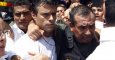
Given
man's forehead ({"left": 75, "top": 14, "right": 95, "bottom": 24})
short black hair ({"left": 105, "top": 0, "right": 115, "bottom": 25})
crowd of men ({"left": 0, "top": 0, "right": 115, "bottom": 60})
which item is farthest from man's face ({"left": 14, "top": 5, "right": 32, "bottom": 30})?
short black hair ({"left": 105, "top": 0, "right": 115, "bottom": 25})

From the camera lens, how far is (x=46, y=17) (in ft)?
9.13

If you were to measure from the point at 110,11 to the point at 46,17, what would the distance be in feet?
4.84

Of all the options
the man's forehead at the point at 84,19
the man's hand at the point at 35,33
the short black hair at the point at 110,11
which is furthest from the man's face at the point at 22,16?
the short black hair at the point at 110,11

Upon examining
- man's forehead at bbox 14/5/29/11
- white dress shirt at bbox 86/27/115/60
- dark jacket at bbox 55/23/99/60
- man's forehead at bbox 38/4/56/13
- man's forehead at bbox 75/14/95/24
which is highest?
white dress shirt at bbox 86/27/115/60

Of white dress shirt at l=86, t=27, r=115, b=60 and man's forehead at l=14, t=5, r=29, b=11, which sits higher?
white dress shirt at l=86, t=27, r=115, b=60

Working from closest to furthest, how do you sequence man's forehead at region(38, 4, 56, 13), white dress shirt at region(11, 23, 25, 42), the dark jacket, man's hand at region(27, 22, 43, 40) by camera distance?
1. the dark jacket
2. man's hand at region(27, 22, 43, 40)
3. man's forehead at region(38, 4, 56, 13)
4. white dress shirt at region(11, 23, 25, 42)

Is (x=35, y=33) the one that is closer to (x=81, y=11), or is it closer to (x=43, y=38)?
(x=43, y=38)

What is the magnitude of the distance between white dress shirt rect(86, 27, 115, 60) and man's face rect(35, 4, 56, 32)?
55.0 inches

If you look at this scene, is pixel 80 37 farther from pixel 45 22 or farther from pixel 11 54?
pixel 11 54

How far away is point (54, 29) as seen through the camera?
273 centimetres

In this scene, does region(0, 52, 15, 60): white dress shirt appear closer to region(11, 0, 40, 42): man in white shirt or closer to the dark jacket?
the dark jacket

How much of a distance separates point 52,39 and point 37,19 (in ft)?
0.72

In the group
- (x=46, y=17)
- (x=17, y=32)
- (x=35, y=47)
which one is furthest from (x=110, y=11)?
(x=17, y=32)

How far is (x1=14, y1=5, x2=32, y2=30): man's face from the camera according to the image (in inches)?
129
